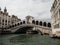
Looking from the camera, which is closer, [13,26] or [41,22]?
[41,22]

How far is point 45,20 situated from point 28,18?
196 inches

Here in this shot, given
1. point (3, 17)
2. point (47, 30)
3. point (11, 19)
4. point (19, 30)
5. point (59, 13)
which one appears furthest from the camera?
point (11, 19)

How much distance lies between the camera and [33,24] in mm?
37375

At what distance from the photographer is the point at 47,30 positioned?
33.2 m

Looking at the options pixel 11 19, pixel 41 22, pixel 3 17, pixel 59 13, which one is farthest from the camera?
pixel 11 19

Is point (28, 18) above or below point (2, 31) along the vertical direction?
above

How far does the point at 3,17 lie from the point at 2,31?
7894 mm

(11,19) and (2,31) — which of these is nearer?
(2,31)

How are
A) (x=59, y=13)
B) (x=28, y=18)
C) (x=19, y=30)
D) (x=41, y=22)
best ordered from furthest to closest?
(x=19, y=30), (x=28, y=18), (x=41, y=22), (x=59, y=13)

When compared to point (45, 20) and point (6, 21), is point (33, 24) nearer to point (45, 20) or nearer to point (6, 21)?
point (45, 20)

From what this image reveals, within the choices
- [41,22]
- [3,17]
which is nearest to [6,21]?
[3,17]

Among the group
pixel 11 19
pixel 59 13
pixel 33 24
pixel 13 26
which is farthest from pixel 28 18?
→ pixel 59 13

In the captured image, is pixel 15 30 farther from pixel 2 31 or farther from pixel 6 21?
pixel 6 21

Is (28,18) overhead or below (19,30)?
overhead
